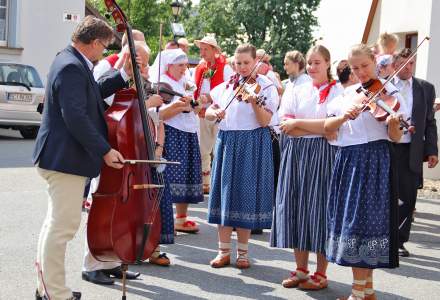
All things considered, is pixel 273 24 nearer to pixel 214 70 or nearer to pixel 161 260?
pixel 214 70

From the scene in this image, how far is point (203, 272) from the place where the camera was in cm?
625

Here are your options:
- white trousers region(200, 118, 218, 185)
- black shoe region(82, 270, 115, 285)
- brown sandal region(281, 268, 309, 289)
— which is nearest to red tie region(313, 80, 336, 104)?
brown sandal region(281, 268, 309, 289)

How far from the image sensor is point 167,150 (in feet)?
23.4

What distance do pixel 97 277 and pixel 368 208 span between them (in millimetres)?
2119

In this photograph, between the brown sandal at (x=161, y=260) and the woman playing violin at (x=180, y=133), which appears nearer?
the brown sandal at (x=161, y=260)

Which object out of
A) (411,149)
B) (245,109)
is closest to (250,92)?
(245,109)

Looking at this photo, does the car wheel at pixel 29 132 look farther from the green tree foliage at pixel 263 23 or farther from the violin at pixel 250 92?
the green tree foliage at pixel 263 23

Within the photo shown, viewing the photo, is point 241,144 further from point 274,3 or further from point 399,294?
point 274,3

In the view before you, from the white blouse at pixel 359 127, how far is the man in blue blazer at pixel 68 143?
1.52 m

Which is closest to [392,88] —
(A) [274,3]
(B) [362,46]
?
(B) [362,46]

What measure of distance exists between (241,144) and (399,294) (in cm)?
172

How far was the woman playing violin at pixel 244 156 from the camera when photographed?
627 cm

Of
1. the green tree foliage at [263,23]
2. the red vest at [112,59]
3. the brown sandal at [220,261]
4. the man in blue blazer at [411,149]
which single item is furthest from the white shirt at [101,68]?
the green tree foliage at [263,23]

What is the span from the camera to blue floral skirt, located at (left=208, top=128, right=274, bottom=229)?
6297 millimetres
